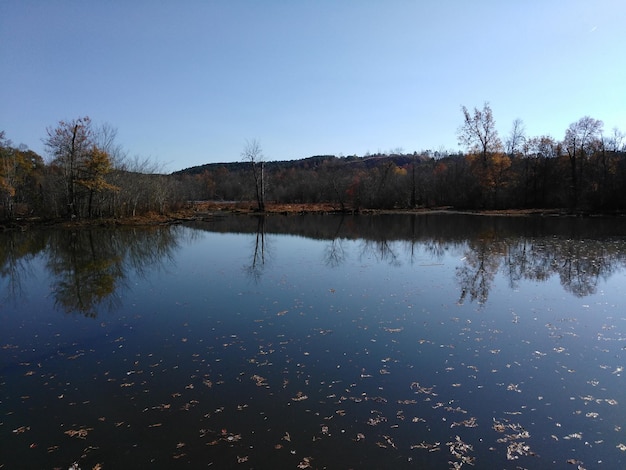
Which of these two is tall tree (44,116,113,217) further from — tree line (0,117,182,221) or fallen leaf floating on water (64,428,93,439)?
fallen leaf floating on water (64,428,93,439)

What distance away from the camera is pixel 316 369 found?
6.75m

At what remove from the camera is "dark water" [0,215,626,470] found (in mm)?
4684

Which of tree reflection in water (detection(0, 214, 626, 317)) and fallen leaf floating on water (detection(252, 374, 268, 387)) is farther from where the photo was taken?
tree reflection in water (detection(0, 214, 626, 317))

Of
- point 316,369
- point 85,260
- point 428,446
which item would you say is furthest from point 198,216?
point 428,446

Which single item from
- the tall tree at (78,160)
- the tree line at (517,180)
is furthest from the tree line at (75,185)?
the tree line at (517,180)

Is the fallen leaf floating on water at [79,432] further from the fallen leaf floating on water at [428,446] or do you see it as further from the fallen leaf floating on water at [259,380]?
the fallen leaf floating on water at [428,446]

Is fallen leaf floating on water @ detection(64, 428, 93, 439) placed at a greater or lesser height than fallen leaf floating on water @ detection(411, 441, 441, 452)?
lesser

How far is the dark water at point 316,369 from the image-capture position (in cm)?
468

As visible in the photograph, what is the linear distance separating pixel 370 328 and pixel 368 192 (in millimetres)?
58012

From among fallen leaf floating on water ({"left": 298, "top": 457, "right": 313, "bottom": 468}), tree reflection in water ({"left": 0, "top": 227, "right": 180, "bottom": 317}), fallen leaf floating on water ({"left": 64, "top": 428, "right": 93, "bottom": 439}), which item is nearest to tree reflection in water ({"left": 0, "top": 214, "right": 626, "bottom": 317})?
tree reflection in water ({"left": 0, "top": 227, "right": 180, "bottom": 317})

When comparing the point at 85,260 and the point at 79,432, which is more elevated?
the point at 85,260

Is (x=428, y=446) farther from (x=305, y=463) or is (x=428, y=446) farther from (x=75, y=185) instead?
(x=75, y=185)

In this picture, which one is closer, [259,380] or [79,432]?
[79,432]

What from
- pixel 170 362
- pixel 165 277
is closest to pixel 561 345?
pixel 170 362
